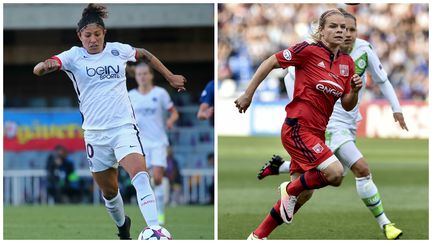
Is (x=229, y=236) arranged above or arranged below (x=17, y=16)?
below

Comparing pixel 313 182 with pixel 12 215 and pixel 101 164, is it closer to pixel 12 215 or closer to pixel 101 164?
pixel 101 164

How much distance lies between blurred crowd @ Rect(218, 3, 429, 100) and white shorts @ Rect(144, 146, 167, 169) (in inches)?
742

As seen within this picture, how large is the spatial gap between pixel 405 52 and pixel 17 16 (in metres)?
16.8

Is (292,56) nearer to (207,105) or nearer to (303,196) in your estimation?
(303,196)

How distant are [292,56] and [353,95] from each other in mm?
610

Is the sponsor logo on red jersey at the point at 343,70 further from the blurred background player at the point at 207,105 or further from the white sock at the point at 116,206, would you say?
the blurred background player at the point at 207,105

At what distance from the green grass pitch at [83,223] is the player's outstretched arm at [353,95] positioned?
104 inches

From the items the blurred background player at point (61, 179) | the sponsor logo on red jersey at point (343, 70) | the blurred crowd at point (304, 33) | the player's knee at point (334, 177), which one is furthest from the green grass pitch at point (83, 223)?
the blurred crowd at point (304, 33)

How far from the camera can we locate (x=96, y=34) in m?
8.48

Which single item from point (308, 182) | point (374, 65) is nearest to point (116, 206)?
point (308, 182)

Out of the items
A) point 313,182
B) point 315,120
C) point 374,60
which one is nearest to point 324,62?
point 315,120

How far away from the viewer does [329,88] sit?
8281 mm

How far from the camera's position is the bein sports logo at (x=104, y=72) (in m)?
8.42

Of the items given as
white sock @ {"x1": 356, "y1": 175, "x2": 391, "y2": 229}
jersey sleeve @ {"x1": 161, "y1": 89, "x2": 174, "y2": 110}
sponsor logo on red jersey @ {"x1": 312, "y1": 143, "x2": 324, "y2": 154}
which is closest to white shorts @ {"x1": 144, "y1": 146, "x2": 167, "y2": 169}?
jersey sleeve @ {"x1": 161, "y1": 89, "x2": 174, "y2": 110}
